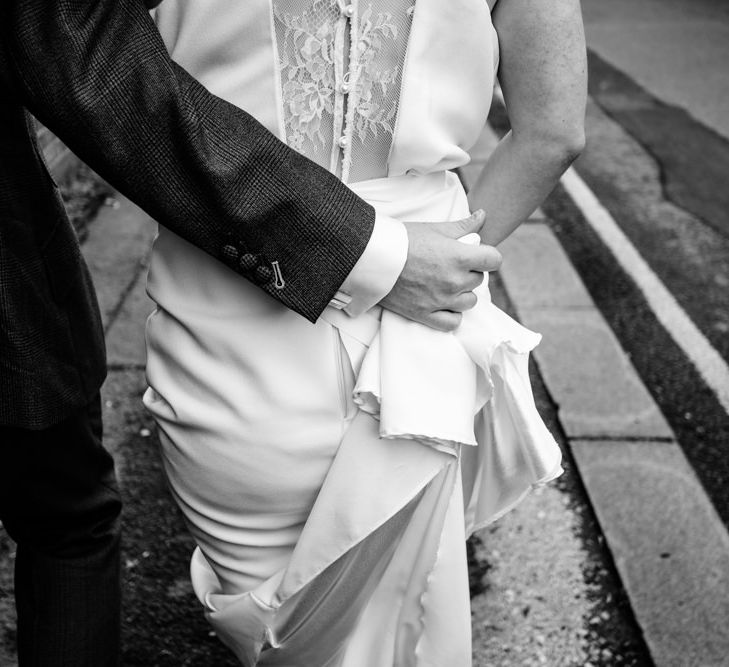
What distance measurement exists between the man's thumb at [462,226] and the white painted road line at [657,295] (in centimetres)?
Result: 235

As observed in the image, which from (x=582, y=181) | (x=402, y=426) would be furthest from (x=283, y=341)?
(x=582, y=181)

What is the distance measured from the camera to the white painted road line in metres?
3.57

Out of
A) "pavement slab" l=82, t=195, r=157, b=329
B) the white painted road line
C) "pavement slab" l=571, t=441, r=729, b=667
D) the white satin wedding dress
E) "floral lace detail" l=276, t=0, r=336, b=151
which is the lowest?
the white painted road line

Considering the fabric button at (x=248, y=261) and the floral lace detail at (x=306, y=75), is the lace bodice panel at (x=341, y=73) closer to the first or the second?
the floral lace detail at (x=306, y=75)

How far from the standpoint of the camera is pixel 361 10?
1.14m

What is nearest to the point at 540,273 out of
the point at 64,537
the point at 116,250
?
the point at 116,250

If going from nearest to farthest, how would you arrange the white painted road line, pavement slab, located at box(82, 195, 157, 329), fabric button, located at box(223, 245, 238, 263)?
fabric button, located at box(223, 245, 238, 263) < the white painted road line < pavement slab, located at box(82, 195, 157, 329)

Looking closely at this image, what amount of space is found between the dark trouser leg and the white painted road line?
7.99 ft

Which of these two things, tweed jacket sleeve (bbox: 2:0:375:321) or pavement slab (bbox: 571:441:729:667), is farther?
pavement slab (bbox: 571:441:729:667)

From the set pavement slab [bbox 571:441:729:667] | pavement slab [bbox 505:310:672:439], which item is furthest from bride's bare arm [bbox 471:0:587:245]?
pavement slab [bbox 505:310:672:439]

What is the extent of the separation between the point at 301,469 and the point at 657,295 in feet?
10.7

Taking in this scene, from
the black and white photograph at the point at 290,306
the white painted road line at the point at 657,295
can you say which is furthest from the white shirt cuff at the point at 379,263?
the white painted road line at the point at 657,295

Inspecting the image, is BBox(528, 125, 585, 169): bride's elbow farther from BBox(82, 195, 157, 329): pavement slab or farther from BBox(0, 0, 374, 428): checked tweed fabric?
BBox(82, 195, 157, 329): pavement slab

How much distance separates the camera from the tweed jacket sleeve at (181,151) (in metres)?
1.09
